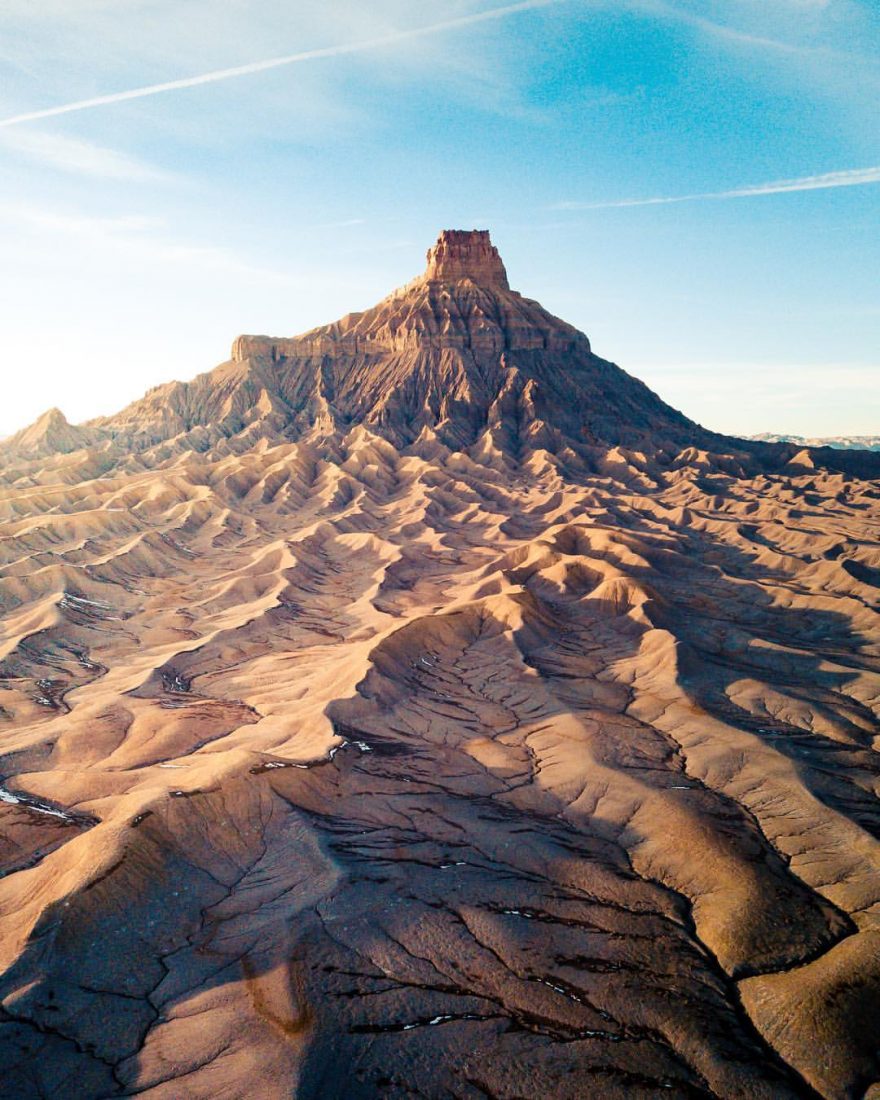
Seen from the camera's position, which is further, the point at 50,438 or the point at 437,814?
the point at 50,438

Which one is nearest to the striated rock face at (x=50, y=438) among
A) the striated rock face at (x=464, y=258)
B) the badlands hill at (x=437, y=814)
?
the badlands hill at (x=437, y=814)

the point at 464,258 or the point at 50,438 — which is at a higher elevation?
the point at 464,258

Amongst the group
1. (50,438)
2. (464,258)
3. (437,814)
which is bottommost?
(437,814)

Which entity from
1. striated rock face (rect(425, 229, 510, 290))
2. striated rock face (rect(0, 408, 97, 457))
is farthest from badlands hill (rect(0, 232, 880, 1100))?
striated rock face (rect(425, 229, 510, 290))

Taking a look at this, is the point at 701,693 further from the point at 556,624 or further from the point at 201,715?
the point at 201,715

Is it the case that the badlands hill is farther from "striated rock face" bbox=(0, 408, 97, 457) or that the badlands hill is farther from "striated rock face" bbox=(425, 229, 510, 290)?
"striated rock face" bbox=(425, 229, 510, 290)

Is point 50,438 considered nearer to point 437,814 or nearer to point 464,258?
point 464,258

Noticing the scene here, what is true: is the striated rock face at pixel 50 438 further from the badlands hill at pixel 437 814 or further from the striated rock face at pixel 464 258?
the striated rock face at pixel 464 258

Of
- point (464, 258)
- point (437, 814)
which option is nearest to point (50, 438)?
point (464, 258)
